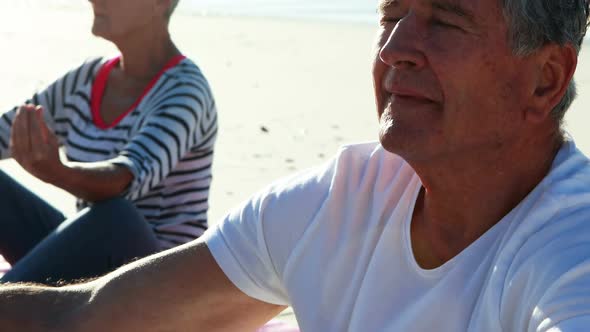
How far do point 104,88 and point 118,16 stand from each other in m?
0.26

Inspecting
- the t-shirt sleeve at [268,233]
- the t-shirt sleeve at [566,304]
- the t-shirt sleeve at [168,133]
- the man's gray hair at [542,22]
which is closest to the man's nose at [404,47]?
the man's gray hair at [542,22]

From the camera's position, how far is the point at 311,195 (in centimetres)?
228

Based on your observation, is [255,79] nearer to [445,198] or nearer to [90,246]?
[90,246]

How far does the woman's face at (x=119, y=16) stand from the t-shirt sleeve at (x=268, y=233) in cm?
158

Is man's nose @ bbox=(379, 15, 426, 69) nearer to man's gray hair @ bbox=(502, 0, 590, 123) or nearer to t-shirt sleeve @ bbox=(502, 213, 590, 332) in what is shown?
man's gray hair @ bbox=(502, 0, 590, 123)

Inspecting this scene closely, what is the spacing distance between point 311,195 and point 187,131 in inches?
55.4

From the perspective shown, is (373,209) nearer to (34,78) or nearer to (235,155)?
(235,155)

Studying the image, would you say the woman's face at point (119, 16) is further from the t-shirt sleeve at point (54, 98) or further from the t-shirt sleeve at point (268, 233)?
the t-shirt sleeve at point (268, 233)

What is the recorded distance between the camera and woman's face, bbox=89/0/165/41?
3.74 metres

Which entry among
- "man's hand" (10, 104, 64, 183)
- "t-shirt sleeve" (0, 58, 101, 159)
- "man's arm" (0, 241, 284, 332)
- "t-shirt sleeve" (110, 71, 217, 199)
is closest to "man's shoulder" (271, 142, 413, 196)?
"man's arm" (0, 241, 284, 332)

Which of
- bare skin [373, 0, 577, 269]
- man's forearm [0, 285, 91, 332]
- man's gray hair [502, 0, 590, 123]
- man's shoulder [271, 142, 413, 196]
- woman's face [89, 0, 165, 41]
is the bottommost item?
man's forearm [0, 285, 91, 332]

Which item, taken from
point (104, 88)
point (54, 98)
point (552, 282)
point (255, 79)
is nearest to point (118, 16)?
point (104, 88)

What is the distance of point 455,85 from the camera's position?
6.74 ft

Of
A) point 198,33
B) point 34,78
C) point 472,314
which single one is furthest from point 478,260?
point 198,33
